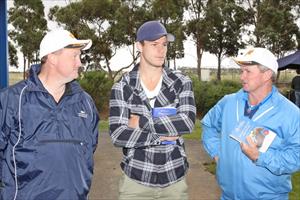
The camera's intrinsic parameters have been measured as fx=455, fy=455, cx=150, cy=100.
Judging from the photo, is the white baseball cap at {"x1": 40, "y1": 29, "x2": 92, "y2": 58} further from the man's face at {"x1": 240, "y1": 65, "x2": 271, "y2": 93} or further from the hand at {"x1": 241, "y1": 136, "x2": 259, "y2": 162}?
the hand at {"x1": 241, "y1": 136, "x2": 259, "y2": 162}

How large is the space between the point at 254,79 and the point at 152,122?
2.63ft

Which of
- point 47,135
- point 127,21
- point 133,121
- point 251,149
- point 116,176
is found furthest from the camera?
point 127,21

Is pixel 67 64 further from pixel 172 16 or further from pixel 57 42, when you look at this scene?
pixel 172 16

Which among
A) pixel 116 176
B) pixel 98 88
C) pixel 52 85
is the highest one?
pixel 52 85

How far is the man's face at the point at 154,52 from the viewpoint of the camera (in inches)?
134

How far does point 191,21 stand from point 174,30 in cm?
174

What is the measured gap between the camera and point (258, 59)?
10.7 ft

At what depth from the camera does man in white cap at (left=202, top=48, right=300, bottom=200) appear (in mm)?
3109

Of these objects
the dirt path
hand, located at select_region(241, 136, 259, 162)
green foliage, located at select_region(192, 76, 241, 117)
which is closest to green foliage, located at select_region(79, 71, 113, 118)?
green foliage, located at select_region(192, 76, 241, 117)

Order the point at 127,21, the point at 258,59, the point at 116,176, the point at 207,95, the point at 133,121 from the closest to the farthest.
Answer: the point at 258,59
the point at 133,121
the point at 116,176
the point at 207,95
the point at 127,21

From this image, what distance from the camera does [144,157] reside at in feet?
10.7

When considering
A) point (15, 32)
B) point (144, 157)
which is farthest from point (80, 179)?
point (15, 32)

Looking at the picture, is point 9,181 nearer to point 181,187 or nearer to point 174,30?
point 181,187

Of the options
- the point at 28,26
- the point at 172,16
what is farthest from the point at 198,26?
the point at 28,26
